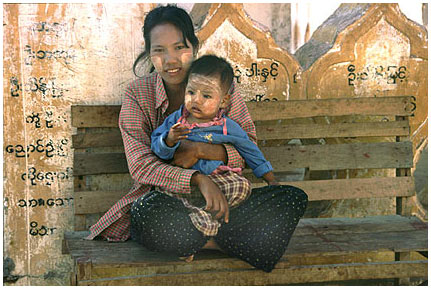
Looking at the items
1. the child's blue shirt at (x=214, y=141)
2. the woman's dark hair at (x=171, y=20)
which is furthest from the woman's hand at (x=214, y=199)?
the woman's dark hair at (x=171, y=20)

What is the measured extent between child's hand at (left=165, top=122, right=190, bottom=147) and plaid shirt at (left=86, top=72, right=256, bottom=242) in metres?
0.14

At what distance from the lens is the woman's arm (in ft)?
7.95

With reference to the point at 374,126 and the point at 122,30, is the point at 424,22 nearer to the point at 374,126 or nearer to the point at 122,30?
the point at 374,126

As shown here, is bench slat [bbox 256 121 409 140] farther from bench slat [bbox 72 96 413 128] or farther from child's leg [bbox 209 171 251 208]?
child's leg [bbox 209 171 251 208]

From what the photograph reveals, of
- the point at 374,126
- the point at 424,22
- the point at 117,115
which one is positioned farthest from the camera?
the point at 424,22

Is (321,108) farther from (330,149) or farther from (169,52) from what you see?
(169,52)

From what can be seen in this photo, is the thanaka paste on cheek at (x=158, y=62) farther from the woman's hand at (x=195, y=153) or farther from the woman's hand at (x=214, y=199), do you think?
the woman's hand at (x=214, y=199)

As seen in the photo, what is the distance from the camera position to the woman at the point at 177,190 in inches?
91.6

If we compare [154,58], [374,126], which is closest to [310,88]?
[374,126]

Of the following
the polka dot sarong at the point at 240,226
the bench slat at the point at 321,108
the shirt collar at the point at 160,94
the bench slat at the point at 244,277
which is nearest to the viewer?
the polka dot sarong at the point at 240,226

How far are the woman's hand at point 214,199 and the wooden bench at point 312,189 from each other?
10.2 inches

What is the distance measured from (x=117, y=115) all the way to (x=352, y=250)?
5.18 ft

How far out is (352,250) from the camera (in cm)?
259

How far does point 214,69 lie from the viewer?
2469mm
